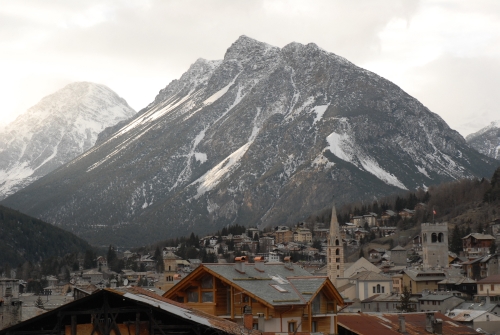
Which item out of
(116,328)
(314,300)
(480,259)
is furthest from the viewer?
(480,259)

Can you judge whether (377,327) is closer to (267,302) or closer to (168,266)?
(267,302)

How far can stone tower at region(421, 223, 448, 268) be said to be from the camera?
18188 cm

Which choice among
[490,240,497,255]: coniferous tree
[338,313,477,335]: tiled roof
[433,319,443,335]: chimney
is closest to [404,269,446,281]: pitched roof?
[490,240,497,255]: coniferous tree

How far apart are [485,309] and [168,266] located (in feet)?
98.6

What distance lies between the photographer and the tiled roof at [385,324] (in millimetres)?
47844

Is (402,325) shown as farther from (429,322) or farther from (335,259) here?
(335,259)

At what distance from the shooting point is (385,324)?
51.5 metres

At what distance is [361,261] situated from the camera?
173875 millimetres

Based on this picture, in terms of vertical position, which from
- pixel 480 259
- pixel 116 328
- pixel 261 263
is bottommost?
pixel 116 328

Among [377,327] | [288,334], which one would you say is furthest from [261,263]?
[377,327]

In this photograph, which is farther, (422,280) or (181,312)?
(422,280)

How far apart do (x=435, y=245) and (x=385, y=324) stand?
137004 millimetres

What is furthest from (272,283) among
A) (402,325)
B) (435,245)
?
(435,245)

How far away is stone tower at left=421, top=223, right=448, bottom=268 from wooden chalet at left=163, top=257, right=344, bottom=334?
140 metres
